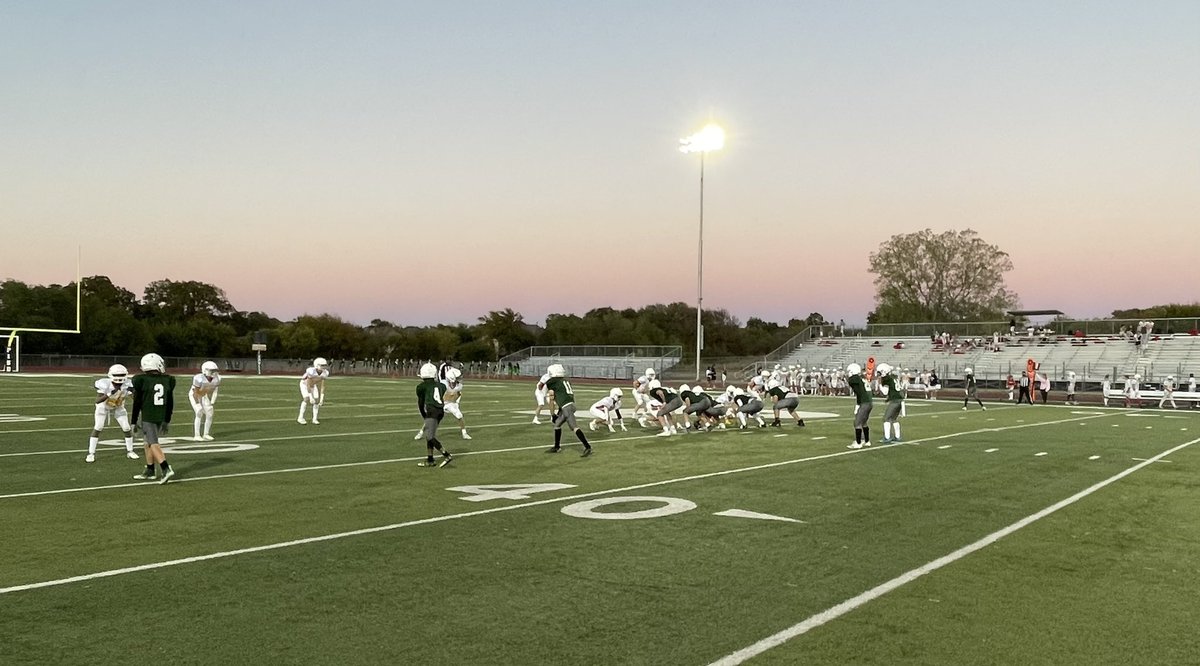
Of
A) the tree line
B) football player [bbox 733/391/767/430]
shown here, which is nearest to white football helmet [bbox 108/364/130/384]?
football player [bbox 733/391/767/430]

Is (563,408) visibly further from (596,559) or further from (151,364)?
(596,559)

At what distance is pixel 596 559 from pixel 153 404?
7056mm

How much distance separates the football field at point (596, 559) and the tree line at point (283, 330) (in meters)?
71.3

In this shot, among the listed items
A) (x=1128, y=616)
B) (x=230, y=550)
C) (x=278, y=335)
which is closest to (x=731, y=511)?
(x=1128, y=616)

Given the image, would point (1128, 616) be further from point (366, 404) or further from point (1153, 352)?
point (1153, 352)

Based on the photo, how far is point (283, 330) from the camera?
9681 centimetres

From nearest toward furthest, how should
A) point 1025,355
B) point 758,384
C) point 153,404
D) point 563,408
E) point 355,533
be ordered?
point 355,533 < point 153,404 < point 563,408 < point 758,384 < point 1025,355

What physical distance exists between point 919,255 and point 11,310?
79032mm

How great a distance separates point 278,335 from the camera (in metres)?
96.2

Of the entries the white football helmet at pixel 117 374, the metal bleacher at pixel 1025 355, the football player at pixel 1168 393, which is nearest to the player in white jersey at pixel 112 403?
the white football helmet at pixel 117 374

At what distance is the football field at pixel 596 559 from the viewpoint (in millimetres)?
5172

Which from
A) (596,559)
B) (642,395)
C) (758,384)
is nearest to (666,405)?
(642,395)

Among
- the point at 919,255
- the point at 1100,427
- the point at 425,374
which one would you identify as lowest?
the point at 1100,427

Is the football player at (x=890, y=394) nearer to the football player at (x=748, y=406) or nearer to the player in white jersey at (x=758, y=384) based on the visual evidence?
the football player at (x=748, y=406)
